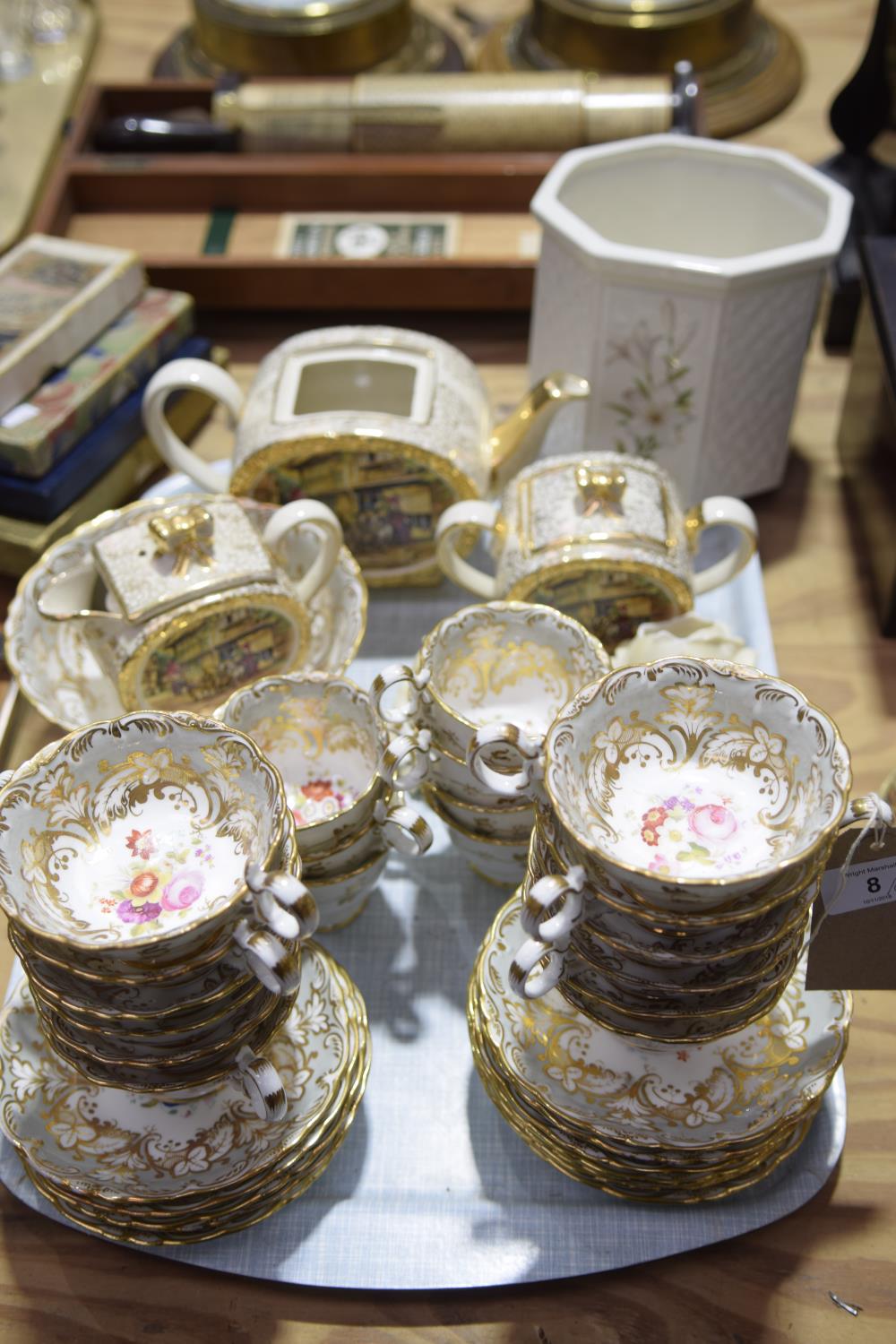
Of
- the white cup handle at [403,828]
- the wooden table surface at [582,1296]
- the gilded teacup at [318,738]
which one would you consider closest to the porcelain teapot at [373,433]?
the gilded teacup at [318,738]

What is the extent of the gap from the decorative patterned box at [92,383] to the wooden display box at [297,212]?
0.12 m

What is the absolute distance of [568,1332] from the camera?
0.77m

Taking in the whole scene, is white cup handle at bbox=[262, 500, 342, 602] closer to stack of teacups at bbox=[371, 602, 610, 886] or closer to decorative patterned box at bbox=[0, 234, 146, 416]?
stack of teacups at bbox=[371, 602, 610, 886]

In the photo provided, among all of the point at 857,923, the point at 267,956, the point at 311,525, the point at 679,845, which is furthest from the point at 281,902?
the point at 311,525

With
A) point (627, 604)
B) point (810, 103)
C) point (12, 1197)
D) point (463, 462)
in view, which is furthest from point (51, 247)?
point (810, 103)

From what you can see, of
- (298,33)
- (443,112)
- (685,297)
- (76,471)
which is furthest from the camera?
(298,33)

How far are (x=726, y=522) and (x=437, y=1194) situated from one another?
21.9 inches

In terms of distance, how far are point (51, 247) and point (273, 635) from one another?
548mm

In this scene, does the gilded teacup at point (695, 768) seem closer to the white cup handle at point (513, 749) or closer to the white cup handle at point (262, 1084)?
the white cup handle at point (513, 749)

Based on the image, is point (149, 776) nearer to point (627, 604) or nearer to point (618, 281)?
point (627, 604)

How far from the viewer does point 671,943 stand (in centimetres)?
66

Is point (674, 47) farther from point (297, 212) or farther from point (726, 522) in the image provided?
point (726, 522)

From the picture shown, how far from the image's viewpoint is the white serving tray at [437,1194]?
77 cm

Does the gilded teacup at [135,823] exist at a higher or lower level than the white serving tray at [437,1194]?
higher
